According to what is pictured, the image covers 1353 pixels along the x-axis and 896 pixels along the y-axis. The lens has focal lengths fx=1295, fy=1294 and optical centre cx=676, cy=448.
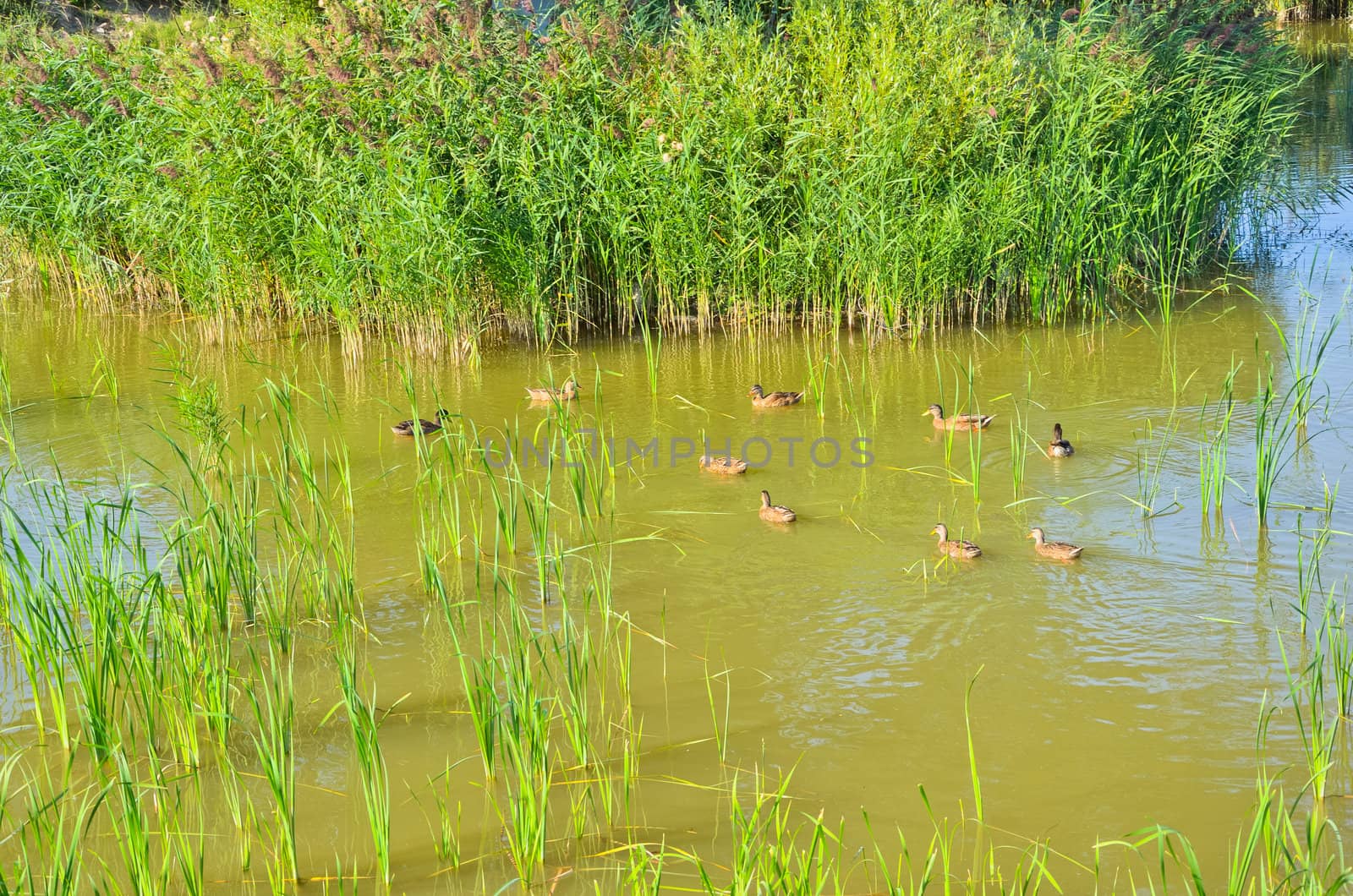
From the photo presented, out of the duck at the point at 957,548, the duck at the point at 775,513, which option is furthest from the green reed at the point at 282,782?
the duck at the point at 957,548

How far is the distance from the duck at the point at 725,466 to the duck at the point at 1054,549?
1.88 m

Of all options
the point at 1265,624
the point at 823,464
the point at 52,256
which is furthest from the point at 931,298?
the point at 52,256

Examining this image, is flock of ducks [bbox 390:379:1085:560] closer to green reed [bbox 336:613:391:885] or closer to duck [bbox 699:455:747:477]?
duck [bbox 699:455:747:477]

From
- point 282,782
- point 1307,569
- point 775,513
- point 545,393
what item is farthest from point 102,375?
point 1307,569

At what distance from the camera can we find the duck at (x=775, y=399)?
880cm

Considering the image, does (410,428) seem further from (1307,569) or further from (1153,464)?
(1307,569)

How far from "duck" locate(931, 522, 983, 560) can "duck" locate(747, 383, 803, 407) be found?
2663 millimetres

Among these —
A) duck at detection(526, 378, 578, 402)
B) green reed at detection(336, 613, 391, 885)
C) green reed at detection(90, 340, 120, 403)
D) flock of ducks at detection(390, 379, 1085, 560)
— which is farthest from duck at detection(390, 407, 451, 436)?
green reed at detection(336, 613, 391, 885)

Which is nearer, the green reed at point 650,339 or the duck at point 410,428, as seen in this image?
the duck at point 410,428

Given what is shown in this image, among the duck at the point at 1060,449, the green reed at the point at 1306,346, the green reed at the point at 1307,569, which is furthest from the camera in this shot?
the green reed at the point at 1306,346

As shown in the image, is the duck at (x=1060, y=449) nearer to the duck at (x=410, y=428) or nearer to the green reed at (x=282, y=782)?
the duck at (x=410, y=428)

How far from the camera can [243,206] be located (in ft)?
33.9

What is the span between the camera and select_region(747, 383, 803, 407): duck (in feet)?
28.9

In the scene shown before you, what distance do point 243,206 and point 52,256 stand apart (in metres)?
3.72
